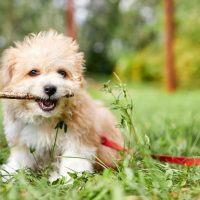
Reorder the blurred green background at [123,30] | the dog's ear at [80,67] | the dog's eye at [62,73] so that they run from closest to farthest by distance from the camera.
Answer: the dog's eye at [62,73] → the dog's ear at [80,67] → the blurred green background at [123,30]

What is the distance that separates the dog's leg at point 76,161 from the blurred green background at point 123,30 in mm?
12919

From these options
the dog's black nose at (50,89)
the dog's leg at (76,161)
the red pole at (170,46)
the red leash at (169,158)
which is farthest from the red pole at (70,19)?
the dog's black nose at (50,89)

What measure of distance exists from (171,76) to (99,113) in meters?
12.5

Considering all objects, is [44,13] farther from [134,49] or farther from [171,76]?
[134,49]

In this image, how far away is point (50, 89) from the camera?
3832 mm

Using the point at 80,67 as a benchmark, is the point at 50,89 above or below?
below

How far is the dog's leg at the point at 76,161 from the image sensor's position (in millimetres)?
3965

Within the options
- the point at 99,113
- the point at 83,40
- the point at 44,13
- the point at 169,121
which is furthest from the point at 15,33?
the point at 99,113

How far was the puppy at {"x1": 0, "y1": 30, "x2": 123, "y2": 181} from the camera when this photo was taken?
3.95 metres

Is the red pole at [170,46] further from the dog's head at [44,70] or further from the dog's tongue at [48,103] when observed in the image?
the dog's tongue at [48,103]

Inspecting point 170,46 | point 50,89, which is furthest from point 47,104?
point 170,46

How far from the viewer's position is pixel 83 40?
24.5 m

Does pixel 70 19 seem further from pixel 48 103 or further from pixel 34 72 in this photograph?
pixel 48 103

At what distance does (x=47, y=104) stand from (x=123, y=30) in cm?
2205
